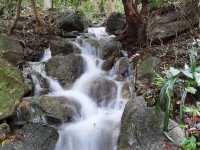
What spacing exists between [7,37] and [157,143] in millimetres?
4784

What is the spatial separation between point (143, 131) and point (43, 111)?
1863mm

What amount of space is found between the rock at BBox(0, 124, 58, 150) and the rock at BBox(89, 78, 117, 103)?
141 cm

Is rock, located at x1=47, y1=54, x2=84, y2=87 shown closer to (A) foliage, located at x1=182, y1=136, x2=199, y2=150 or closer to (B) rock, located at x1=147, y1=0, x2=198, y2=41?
(B) rock, located at x1=147, y1=0, x2=198, y2=41

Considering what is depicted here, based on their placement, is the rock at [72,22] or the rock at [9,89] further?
the rock at [72,22]

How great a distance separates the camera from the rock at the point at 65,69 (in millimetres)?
7707

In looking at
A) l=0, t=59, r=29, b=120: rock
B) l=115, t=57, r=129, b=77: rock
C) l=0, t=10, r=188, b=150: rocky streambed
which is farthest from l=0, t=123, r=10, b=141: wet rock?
l=115, t=57, r=129, b=77: rock

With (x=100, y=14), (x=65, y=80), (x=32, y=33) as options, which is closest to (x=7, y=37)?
(x=32, y=33)

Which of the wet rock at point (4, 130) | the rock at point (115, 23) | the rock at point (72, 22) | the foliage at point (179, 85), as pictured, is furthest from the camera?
the rock at point (115, 23)

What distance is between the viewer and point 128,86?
7051mm

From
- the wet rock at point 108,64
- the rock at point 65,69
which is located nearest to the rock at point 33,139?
the rock at point 65,69

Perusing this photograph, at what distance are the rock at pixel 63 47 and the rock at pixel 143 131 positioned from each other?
3.57m

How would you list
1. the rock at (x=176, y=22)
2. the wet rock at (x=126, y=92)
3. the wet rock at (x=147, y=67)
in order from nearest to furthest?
the wet rock at (x=147, y=67) → the wet rock at (x=126, y=92) → the rock at (x=176, y=22)

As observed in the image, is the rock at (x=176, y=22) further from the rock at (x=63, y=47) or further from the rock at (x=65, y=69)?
the rock at (x=63, y=47)

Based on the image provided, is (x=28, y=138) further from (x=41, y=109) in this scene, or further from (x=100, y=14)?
(x=100, y=14)
